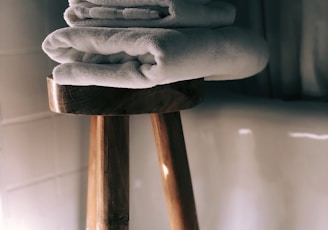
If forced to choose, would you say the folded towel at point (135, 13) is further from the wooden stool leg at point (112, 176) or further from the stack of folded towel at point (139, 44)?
the wooden stool leg at point (112, 176)

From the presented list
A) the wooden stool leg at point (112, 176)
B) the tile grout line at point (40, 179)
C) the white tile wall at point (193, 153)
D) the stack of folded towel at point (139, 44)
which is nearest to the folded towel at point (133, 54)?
the stack of folded towel at point (139, 44)

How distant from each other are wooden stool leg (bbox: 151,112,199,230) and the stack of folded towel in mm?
128

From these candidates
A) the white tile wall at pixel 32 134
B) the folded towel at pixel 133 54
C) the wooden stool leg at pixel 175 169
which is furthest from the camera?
the white tile wall at pixel 32 134

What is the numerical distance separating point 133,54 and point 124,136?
0.51 feet

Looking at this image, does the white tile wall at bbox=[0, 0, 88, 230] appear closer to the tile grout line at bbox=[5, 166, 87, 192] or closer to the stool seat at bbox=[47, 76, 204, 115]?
the tile grout line at bbox=[5, 166, 87, 192]

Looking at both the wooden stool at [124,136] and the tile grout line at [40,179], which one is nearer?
the wooden stool at [124,136]

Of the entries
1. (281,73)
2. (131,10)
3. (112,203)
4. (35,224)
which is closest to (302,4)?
(281,73)

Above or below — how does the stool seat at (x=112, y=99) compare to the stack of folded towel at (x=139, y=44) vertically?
below

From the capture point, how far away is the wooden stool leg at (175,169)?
0.84 metres

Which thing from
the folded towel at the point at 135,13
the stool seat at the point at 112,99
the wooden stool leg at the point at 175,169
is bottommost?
the wooden stool leg at the point at 175,169

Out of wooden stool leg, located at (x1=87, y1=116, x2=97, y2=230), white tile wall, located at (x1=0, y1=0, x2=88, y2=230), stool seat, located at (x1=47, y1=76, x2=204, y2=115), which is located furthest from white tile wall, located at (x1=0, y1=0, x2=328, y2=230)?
stool seat, located at (x1=47, y1=76, x2=204, y2=115)

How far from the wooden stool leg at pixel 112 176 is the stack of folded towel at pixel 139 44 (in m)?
0.11

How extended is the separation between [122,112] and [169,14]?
6.3 inches

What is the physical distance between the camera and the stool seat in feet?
2.38
